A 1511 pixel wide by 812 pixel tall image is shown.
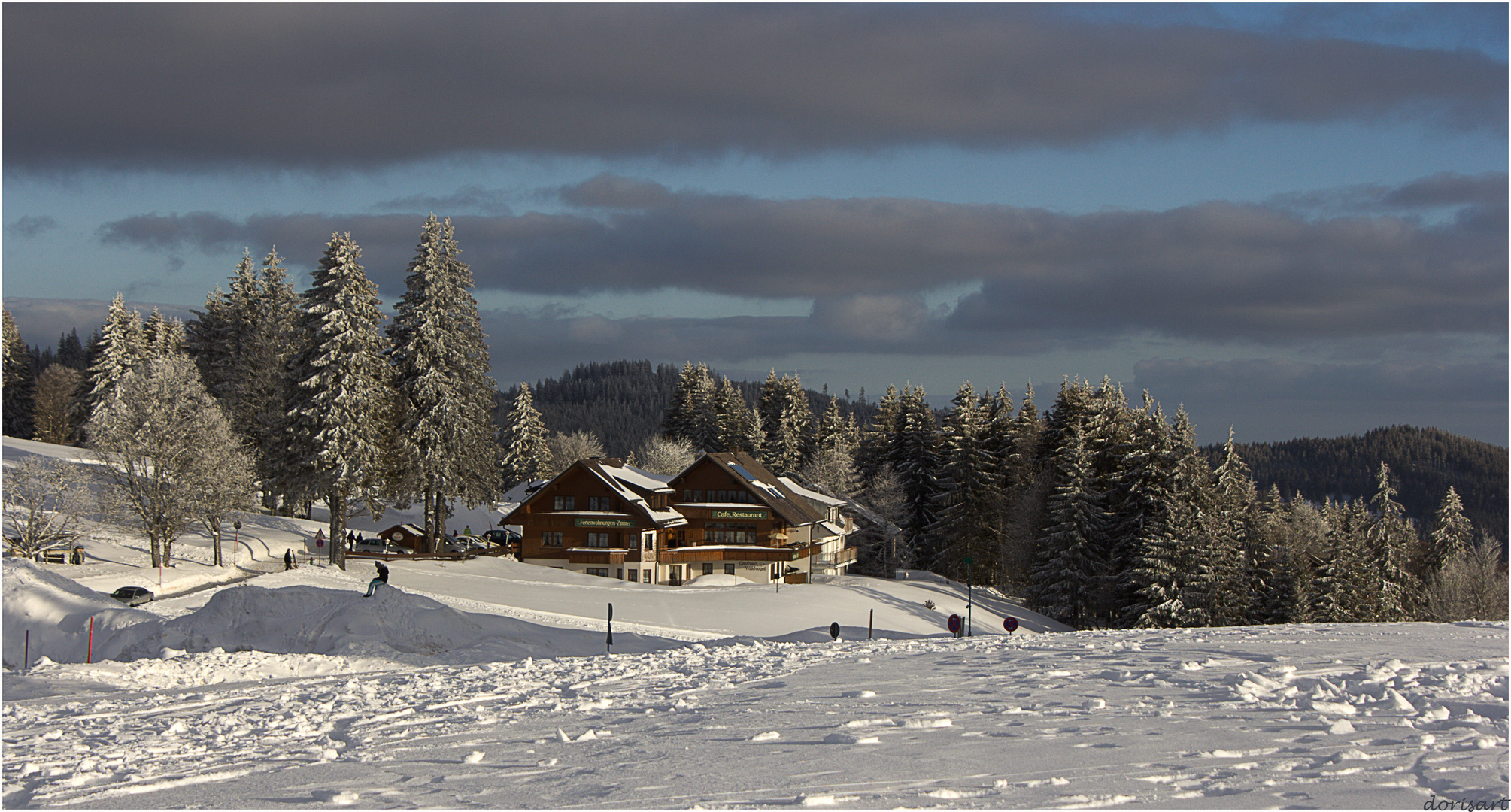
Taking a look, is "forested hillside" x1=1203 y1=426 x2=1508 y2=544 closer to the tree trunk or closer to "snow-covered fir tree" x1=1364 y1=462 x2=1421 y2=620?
"snow-covered fir tree" x1=1364 y1=462 x2=1421 y2=620

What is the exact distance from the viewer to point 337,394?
47.2 m

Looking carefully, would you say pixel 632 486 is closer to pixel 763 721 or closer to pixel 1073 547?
pixel 1073 547

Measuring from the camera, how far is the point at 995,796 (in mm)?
8359

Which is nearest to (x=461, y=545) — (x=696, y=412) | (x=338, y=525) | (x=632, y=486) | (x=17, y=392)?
(x=632, y=486)

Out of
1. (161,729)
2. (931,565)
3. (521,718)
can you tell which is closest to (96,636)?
(161,729)

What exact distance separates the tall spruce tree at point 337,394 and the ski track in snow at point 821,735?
3002 cm

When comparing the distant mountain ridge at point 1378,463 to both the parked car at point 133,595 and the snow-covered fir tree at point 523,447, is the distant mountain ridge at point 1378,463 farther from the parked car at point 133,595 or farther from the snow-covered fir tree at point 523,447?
the parked car at point 133,595

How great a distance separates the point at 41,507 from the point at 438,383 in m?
18.6

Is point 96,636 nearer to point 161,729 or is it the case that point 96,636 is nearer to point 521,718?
point 161,729

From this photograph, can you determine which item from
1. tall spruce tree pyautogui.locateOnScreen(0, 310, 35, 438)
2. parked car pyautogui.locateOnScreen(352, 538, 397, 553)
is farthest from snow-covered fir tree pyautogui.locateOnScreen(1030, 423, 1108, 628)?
tall spruce tree pyautogui.locateOnScreen(0, 310, 35, 438)

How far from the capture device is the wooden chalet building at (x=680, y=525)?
6075 centimetres

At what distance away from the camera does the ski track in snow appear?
28.6ft

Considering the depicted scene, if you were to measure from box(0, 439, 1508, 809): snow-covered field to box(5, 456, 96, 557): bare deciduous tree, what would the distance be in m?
19.9

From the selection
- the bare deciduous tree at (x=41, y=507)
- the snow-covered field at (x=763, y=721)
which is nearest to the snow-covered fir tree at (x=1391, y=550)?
the snow-covered field at (x=763, y=721)
